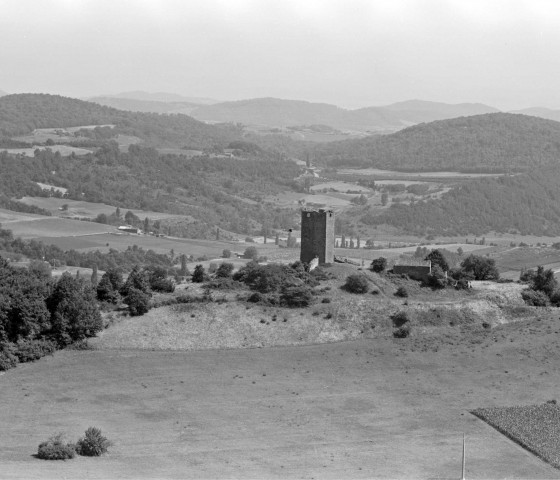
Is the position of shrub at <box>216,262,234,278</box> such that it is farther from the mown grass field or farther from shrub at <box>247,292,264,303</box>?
the mown grass field

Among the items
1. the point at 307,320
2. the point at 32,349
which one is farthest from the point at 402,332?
the point at 32,349

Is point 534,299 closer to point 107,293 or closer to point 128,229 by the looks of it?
point 107,293

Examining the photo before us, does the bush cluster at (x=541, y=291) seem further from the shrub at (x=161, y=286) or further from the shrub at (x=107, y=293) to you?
the shrub at (x=107, y=293)

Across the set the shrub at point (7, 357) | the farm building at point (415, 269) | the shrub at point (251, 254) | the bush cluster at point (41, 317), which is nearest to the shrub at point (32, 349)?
the bush cluster at point (41, 317)

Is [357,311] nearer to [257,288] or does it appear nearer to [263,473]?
[257,288]

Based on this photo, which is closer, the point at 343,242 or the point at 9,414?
the point at 9,414

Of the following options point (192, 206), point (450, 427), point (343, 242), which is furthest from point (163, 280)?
point (192, 206)
